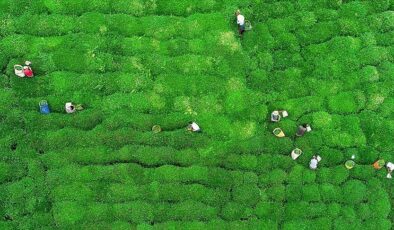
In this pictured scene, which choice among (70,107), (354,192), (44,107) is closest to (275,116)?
(354,192)

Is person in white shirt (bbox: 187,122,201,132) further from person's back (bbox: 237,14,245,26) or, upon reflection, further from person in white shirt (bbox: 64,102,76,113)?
person's back (bbox: 237,14,245,26)

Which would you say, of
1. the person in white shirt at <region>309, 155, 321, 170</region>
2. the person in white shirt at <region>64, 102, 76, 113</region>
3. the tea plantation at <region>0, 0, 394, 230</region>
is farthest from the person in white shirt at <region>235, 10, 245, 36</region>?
the person in white shirt at <region>64, 102, 76, 113</region>

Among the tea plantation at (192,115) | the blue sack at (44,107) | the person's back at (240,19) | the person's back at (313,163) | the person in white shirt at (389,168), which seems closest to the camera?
the tea plantation at (192,115)

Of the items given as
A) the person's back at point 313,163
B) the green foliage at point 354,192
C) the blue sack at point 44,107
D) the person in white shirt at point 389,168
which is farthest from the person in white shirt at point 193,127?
the person in white shirt at point 389,168

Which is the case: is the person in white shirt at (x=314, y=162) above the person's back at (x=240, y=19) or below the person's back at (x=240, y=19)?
below

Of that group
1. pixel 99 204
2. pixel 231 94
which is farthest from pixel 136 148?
pixel 231 94

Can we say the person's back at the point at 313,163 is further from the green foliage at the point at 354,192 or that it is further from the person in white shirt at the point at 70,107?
the person in white shirt at the point at 70,107
